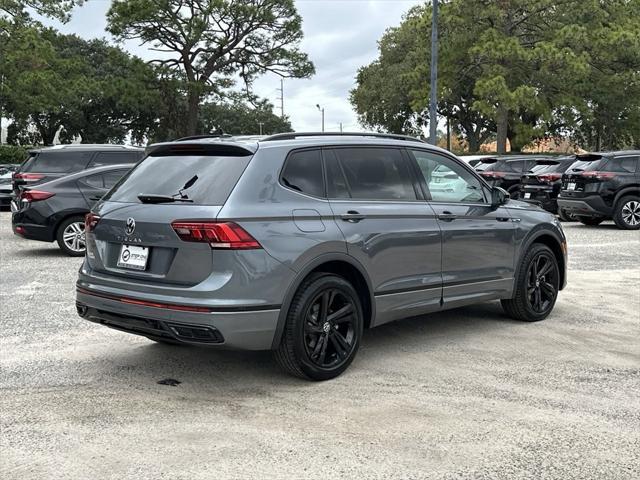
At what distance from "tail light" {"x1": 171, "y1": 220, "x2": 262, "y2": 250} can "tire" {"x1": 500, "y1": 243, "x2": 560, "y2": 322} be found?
313 centimetres

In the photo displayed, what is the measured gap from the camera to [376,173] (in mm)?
5656

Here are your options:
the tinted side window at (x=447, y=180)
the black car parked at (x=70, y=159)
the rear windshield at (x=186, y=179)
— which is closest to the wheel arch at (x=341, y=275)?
the rear windshield at (x=186, y=179)

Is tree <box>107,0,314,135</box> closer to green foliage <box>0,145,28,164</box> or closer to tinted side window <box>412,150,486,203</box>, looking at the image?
green foliage <box>0,145,28,164</box>

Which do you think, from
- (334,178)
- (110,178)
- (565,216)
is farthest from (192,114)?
(334,178)

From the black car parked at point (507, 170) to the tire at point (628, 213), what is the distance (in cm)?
444

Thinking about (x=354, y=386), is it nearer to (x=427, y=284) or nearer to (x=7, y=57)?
(x=427, y=284)

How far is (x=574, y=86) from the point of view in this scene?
114ft

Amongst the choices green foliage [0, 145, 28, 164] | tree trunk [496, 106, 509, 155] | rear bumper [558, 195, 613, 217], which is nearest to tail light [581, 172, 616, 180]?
rear bumper [558, 195, 613, 217]

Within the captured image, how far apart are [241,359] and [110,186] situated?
7312 mm

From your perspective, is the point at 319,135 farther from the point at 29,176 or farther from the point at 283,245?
the point at 29,176

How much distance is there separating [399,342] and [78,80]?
35.4 m

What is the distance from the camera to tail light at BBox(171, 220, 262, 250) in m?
4.54

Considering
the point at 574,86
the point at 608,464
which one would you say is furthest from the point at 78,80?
the point at 608,464

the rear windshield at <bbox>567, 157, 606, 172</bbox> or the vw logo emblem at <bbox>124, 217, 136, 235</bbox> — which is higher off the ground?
the rear windshield at <bbox>567, 157, 606, 172</bbox>
